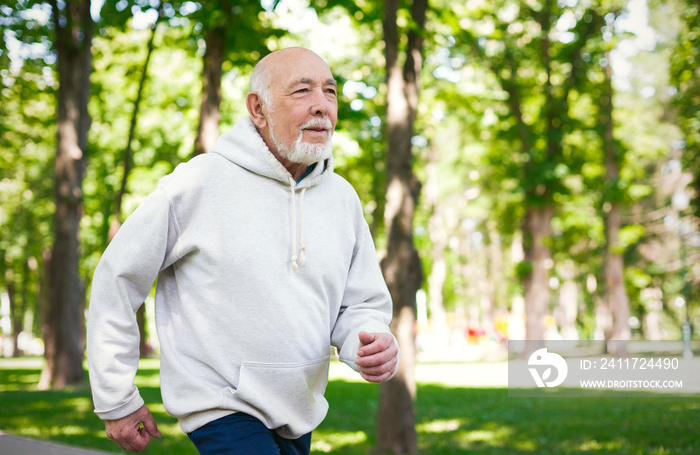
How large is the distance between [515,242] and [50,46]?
25209mm

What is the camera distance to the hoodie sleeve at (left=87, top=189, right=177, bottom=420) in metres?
2.42

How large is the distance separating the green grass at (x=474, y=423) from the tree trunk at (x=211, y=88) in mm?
3873

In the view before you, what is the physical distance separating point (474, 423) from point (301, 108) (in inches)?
356

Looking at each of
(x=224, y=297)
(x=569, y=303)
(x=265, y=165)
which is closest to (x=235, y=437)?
(x=224, y=297)

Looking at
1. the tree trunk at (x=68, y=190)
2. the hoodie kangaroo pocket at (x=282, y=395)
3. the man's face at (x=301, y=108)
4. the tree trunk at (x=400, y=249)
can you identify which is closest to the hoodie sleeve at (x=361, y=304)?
the hoodie kangaroo pocket at (x=282, y=395)

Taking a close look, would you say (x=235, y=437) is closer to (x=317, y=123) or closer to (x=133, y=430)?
(x=133, y=430)

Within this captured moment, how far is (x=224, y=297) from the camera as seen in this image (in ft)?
8.16

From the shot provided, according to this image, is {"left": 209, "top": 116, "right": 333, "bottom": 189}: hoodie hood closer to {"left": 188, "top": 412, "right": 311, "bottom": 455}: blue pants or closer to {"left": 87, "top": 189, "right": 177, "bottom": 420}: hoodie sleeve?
{"left": 87, "top": 189, "right": 177, "bottom": 420}: hoodie sleeve

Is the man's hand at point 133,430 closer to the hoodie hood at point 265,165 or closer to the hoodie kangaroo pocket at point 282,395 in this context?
the hoodie kangaroo pocket at point 282,395

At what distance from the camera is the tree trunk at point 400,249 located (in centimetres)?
830

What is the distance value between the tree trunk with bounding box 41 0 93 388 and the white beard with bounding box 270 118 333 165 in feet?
42.9

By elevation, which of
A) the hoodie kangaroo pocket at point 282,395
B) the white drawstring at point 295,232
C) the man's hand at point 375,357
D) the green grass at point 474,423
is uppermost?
the white drawstring at point 295,232

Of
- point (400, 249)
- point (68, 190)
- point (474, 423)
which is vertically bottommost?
point (474, 423)

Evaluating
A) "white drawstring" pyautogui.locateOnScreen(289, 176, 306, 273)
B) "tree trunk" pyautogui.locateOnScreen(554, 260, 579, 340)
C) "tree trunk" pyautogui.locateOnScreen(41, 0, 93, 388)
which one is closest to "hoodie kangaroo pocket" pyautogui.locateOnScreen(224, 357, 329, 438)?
"white drawstring" pyautogui.locateOnScreen(289, 176, 306, 273)
